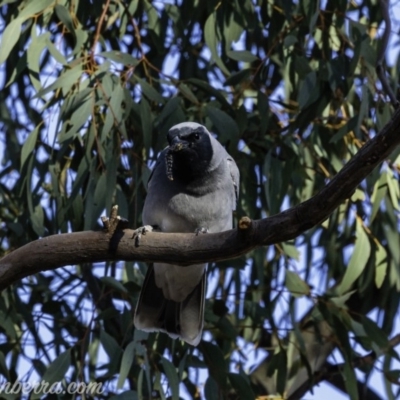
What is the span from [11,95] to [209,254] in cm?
239

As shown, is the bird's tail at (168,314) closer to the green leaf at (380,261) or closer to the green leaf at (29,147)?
the green leaf at (29,147)

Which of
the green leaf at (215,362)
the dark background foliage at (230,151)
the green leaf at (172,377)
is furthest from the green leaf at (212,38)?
the green leaf at (172,377)

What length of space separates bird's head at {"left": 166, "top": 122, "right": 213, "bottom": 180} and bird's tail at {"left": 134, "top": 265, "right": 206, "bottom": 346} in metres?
0.45

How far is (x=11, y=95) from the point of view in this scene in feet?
16.6

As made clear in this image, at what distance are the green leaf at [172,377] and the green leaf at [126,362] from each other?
0.14 meters

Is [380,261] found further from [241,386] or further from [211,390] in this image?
[211,390]

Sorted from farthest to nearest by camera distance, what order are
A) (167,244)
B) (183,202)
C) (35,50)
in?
(35,50) < (183,202) < (167,244)

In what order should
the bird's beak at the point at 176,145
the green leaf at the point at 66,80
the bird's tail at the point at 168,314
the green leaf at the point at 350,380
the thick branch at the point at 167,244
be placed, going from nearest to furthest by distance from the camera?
1. the thick branch at the point at 167,244
2. the bird's beak at the point at 176,145
3. the bird's tail at the point at 168,314
4. the green leaf at the point at 66,80
5. the green leaf at the point at 350,380

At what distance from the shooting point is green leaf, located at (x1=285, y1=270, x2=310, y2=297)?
14.1ft

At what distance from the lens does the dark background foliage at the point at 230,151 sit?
13.2ft

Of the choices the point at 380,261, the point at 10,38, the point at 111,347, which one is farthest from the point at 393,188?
the point at 10,38

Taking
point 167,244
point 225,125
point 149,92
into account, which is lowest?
point 167,244

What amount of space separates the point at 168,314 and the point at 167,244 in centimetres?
89

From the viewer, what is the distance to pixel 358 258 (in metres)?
4.38
